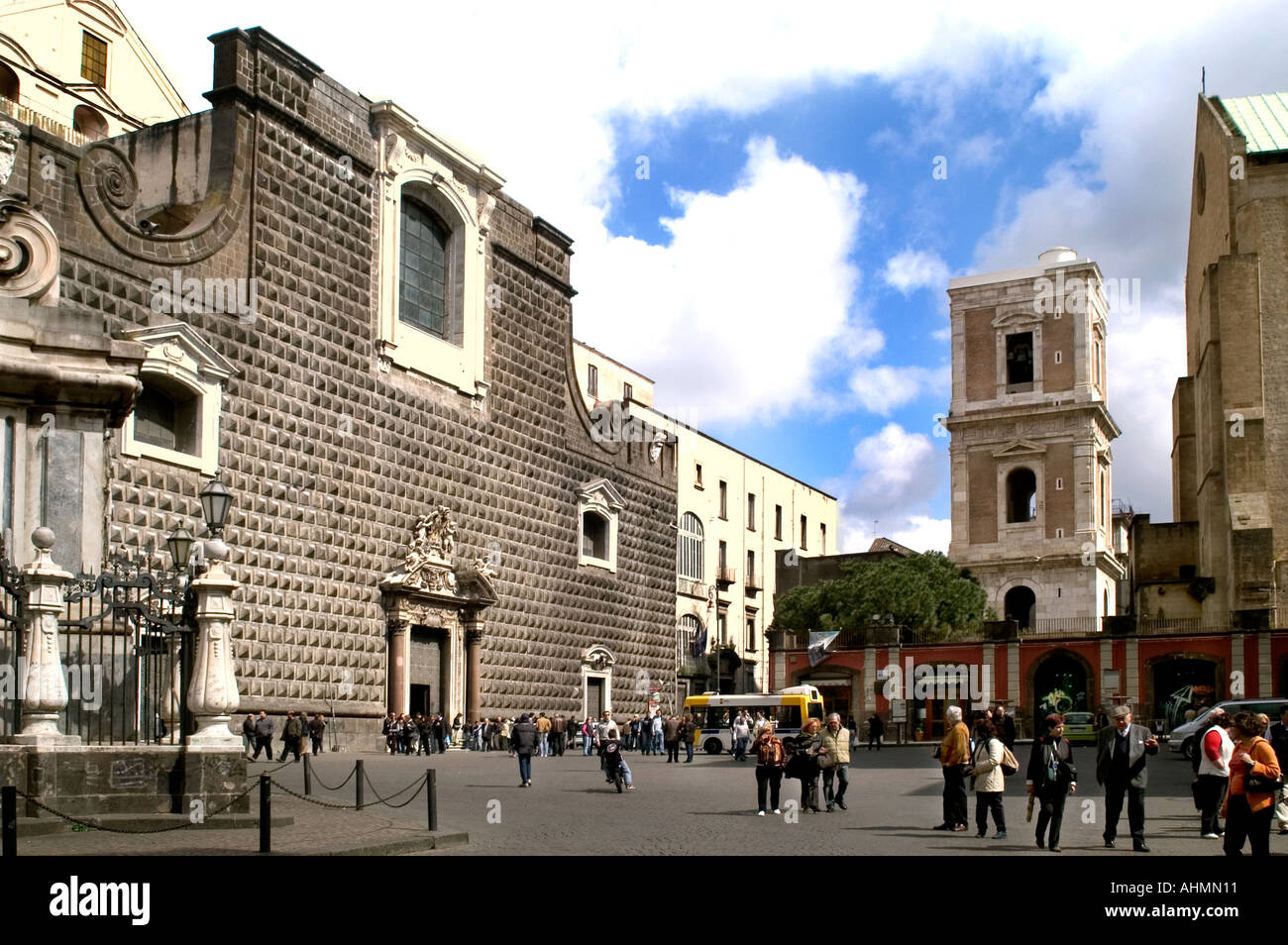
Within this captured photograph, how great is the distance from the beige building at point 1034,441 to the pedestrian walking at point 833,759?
38.3 meters

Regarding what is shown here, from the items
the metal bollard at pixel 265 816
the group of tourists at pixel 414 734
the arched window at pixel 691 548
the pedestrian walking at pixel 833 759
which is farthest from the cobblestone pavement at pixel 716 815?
the arched window at pixel 691 548

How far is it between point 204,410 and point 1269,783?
68.5 ft

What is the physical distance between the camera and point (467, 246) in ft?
118

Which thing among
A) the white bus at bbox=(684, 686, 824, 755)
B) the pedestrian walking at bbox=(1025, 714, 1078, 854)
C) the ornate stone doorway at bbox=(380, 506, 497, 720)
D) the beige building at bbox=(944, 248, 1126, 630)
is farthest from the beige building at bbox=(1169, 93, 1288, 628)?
the pedestrian walking at bbox=(1025, 714, 1078, 854)

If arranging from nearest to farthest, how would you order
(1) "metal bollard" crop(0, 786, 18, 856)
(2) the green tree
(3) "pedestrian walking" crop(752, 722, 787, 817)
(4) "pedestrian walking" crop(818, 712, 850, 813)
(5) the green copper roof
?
(1) "metal bollard" crop(0, 786, 18, 856) → (3) "pedestrian walking" crop(752, 722, 787, 817) → (4) "pedestrian walking" crop(818, 712, 850, 813) → (5) the green copper roof → (2) the green tree

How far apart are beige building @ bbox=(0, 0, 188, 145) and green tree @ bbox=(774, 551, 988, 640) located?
2866 centimetres

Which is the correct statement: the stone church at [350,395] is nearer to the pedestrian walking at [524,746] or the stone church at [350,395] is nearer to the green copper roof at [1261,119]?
the pedestrian walking at [524,746]

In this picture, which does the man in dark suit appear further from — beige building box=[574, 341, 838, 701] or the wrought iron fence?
beige building box=[574, 341, 838, 701]

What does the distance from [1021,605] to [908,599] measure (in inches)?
376

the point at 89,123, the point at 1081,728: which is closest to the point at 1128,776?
the point at 1081,728

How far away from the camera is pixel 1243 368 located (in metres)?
44.4

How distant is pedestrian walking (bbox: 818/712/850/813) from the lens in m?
18.5

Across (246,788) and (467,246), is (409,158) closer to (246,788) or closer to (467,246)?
(467,246)

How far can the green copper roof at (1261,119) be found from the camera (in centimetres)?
4712
